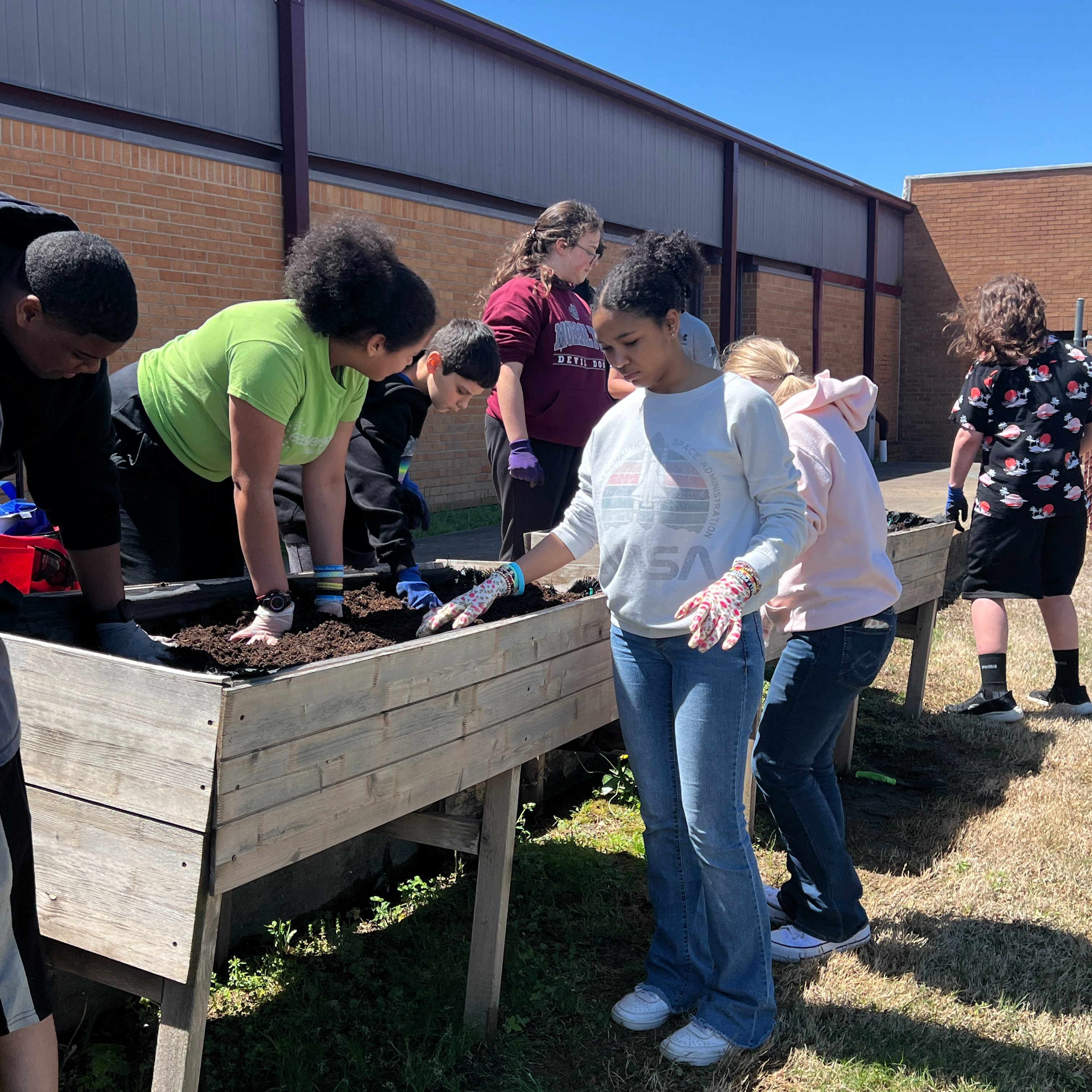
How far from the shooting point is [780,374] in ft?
9.78

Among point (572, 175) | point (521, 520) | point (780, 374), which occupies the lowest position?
point (521, 520)

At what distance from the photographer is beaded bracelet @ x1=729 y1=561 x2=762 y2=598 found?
217cm

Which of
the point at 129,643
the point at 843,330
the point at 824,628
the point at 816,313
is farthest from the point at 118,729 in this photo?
the point at 843,330

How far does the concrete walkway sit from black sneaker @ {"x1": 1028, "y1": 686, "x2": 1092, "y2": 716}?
1.30m

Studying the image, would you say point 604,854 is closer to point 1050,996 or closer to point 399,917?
point 399,917

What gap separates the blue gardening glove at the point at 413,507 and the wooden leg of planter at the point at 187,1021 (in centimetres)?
181

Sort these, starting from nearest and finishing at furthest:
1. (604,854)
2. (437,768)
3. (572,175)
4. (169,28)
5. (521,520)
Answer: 1. (437,768)
2. (604,854)
3. (521,520)
4. (169,28)
5. (572,175)

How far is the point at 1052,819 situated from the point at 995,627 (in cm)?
138

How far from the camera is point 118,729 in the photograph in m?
1.79

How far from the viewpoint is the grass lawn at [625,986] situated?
243cm

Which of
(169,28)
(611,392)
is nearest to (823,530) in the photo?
(611,392)

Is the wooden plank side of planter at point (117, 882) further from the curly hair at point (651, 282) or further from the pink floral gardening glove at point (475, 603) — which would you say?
the curly hair at point (651, 282)

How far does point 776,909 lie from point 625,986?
22.1 inches

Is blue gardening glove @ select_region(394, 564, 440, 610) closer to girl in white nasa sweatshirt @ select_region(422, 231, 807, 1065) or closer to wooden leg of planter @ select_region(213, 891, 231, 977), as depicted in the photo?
girl in white nasa sweatshirt @ select_region(422, 231, 807, 1065)
